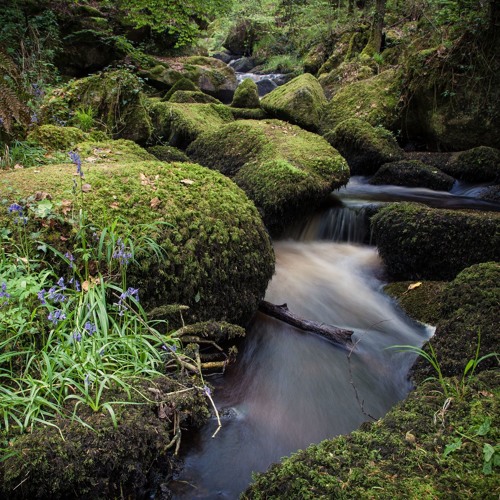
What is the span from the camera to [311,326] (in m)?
3.88

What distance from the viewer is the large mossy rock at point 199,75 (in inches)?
527

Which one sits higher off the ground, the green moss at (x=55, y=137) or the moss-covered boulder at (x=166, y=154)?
the green moss at (x=55, y=137)

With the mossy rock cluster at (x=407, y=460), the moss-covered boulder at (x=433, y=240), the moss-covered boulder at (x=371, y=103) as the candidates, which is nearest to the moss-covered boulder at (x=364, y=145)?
the moss-covered boulder at (x=371, y=103)

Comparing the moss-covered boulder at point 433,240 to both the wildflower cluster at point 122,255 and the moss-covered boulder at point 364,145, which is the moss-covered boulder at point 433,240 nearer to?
the wildflower cluster at point 122,255

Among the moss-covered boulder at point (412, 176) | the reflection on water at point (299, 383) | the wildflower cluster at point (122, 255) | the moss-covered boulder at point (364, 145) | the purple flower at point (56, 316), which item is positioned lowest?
the reflection on water at point (299, 383)

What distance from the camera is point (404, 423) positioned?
72.7 inches

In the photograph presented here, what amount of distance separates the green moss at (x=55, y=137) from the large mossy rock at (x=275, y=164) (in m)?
2.20

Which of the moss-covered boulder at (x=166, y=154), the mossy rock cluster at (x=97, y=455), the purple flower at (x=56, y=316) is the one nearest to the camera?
the mossy rock cluster at (x=97, y=455)

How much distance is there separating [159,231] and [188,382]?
3.79ft

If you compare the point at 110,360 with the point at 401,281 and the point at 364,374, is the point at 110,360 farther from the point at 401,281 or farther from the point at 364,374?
the point at 401,281

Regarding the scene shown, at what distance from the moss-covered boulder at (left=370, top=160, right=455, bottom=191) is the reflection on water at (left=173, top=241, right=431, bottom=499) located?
10.9 feet

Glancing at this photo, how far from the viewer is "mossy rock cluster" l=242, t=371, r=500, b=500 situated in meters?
1.47

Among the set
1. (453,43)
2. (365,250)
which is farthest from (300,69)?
(365,250)

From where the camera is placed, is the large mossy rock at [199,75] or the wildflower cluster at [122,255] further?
the large mossy rock at [199,75]
